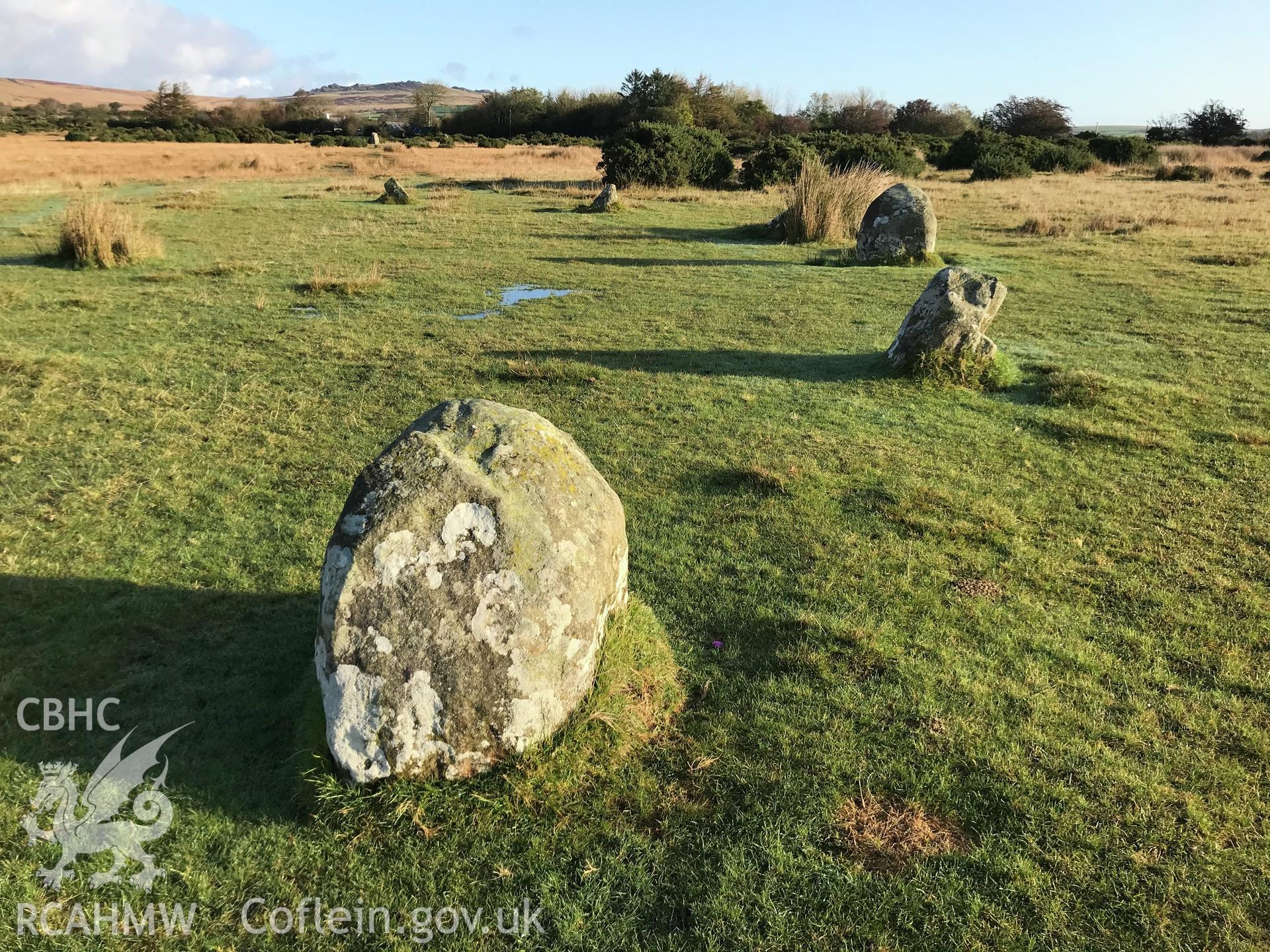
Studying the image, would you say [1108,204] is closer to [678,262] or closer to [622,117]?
[678,262]

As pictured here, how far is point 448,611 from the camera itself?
316 cm

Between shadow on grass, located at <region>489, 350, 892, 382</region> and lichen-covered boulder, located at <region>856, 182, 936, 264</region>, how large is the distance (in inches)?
289

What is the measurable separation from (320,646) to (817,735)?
2.52 metres

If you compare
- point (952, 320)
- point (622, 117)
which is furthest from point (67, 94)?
point (952, 320)

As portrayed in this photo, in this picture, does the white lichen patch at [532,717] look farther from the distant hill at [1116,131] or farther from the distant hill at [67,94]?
the distant hill at [67,94]

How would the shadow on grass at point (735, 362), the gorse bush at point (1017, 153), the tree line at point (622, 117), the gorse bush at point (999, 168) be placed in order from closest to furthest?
the shadow on grass at point (735, 362) < the gorse bush at point (999, 168) < the gorse bush at point (1017, 153) < the tree line at point (622, 117)

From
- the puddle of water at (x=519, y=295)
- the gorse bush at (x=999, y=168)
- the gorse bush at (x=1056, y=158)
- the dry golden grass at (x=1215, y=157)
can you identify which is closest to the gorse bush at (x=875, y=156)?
the gorse bush at (x=999, y=168)

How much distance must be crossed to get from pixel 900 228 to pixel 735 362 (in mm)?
8910

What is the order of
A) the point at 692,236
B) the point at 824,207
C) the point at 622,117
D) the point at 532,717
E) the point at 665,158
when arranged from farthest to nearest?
1. the point at 622,117
2. the point at 665,158
3. the point at 692,236
4. the point at 824,207
5. the point at 532,717

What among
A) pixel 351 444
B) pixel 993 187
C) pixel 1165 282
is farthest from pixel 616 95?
pixel 351 444

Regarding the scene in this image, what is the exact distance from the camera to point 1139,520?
593 cm

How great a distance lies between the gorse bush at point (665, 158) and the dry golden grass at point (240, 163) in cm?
179

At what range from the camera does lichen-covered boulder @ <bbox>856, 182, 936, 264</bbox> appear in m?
16.2

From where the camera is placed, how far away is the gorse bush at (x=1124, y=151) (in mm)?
38906
